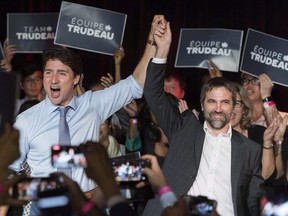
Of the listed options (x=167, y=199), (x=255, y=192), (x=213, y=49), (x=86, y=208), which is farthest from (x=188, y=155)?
(x=213, y=49)

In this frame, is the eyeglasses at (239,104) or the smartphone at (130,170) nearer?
the smartphone at (130,170)

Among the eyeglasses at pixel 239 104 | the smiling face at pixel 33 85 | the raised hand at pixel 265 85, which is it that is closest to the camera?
the eyeglasses at pixel 239 104

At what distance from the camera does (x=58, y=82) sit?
3.96m

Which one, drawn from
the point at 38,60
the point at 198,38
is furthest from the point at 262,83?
the point at 38,60

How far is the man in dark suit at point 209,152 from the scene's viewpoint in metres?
3.94

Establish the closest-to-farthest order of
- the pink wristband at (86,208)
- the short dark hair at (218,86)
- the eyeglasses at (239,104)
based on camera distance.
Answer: the pink wristband at (86,208) < the short dark hair at (218,86) < the eyeglasses at (239,104)

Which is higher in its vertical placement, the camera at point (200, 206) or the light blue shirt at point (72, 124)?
the light blue shirt at point (72, 124)

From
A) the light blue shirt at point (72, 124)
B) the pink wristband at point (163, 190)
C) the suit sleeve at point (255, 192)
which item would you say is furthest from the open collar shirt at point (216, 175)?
the pink wristband at point (163, 190)

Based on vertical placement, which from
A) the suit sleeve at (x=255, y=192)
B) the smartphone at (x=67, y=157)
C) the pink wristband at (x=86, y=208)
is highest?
the smartphone at (x=67, y=157)

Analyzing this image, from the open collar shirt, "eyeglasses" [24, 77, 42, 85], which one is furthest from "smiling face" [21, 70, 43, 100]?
the open collar shirt

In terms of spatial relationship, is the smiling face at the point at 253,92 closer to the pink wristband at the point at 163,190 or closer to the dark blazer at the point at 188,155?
the dark blazer at the point at 188,155

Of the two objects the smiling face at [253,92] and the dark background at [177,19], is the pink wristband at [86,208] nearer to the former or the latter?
the smiling face at [253,92]

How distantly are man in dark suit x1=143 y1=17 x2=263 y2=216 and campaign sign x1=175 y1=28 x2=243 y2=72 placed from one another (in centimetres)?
181

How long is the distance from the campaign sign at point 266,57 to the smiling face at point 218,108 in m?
1.55
